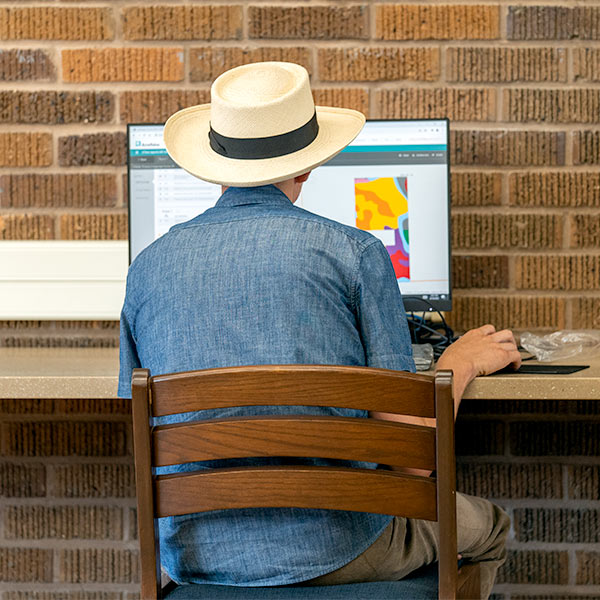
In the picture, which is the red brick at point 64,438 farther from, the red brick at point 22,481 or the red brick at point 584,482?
the red brick at point 584,482

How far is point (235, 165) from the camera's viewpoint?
124cm

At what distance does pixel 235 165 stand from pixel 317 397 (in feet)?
1.43

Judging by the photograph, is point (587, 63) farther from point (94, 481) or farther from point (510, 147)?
point (94, 481)

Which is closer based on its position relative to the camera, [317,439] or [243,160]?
[317,439]

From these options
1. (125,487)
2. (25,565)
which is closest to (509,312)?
(125,487)

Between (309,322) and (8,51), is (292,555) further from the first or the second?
(8,51)

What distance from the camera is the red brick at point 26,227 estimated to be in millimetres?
2131

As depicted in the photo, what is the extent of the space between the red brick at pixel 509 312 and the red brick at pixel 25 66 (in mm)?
1204

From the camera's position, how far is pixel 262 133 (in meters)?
1.24

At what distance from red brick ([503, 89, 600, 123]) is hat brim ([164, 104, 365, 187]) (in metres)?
0.77

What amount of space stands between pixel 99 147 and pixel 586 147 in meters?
1.24

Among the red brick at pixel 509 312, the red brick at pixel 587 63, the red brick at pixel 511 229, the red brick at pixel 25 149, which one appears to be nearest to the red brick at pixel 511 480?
the red brick at pixel 509 312

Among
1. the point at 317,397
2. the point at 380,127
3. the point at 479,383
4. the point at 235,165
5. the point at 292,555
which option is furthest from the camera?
the point at 380,127

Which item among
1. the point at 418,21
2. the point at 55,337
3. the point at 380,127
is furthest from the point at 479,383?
the point at 55,337
